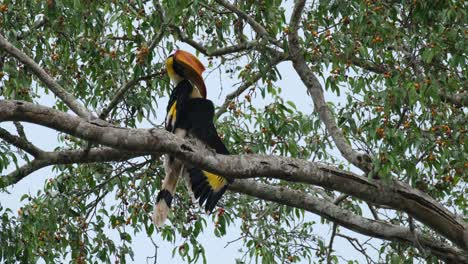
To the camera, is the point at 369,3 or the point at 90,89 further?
the point at 90,89

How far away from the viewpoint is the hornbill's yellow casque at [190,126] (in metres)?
4.85

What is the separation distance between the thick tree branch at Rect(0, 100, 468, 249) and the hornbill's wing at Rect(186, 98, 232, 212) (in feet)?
1.07

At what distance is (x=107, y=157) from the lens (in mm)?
4855

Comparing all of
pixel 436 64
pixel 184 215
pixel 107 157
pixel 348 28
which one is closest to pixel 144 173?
pixel 184 215

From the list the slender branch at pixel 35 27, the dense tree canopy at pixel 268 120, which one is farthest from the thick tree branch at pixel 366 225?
the slender branch at pixel 35 27

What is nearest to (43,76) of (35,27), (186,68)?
(35,27)

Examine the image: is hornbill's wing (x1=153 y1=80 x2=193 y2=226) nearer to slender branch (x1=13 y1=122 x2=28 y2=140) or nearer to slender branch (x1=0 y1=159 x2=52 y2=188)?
slender branch (x1=0 y1=159 x2=52 y2=188)

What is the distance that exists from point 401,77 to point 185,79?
164 centimetres

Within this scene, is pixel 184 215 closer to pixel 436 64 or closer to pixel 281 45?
pixel 281 45

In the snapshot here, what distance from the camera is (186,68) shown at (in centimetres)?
588

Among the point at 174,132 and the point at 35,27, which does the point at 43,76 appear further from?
the point at 174,132

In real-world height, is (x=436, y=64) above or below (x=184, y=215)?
above

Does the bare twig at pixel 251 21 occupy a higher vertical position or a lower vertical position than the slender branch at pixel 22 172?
higher

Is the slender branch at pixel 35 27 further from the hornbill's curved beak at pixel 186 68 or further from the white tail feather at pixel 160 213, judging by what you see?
the white tail feather at pixel 160 213
